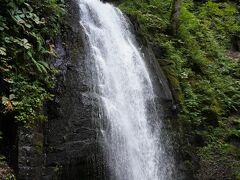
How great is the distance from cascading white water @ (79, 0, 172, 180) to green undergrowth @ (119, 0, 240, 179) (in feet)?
4.38

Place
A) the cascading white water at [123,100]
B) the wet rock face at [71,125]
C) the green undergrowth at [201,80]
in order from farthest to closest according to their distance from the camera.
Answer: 1. the green undergrowth at [201,80]
2. the cascading white water at [123,100]
3. the wet rock face at [71,125]

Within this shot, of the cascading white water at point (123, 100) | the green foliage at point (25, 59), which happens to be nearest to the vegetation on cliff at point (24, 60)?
the green foliage at point (25, 59)

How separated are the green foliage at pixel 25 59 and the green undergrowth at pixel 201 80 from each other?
14.7 feet

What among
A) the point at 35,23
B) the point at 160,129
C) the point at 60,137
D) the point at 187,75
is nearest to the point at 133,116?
the point at 160,129

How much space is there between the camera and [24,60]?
23.8 ft

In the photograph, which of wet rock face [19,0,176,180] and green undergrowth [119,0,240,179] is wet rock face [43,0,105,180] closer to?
wet rock face [19,0,176,180]

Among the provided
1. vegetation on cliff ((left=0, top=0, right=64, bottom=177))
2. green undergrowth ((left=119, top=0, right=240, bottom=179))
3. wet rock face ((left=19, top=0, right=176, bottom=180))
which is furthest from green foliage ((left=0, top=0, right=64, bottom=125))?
green undergrowth ((left=119, top=0, right=240, bottom=179))

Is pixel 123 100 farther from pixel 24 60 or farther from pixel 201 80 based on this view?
pixel 201 80

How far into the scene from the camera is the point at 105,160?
7.57 metres

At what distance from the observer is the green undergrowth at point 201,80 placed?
10945 mm

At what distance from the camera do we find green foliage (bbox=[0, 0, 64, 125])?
21.9ft

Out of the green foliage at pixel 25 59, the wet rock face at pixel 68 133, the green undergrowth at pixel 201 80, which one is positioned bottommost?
the green undergrowth at pixel 201 80

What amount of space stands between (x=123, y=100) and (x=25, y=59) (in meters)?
2.84

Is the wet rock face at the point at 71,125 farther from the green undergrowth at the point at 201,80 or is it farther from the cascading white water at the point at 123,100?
the green undergrowth at the point at 201,80
